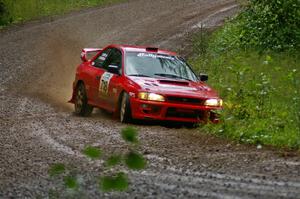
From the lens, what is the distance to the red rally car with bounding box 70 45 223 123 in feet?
47.2

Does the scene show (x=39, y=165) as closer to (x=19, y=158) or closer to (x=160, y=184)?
(x=19, y=158)

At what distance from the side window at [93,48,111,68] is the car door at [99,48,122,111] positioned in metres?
0.16

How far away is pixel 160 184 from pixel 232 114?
18.5ft

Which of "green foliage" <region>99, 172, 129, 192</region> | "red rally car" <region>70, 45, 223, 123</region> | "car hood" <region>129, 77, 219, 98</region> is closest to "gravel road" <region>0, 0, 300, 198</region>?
"red rally car" <region>70, 45, 223, 123</region>

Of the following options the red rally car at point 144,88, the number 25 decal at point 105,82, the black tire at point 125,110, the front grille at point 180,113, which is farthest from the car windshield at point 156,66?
the front grille at point 180,113

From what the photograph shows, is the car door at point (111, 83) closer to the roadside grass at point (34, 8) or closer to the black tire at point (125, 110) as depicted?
the black tire at point (125, 110)

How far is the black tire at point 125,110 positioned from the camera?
47.7 feet

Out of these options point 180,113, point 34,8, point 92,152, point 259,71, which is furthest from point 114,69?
point 34,8

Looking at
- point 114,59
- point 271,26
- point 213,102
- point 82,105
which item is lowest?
point 82,105

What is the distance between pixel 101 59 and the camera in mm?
16797

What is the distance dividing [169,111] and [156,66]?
1532mm

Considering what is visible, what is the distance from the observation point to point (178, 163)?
32.7 ft

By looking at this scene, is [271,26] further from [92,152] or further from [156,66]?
[92,152]

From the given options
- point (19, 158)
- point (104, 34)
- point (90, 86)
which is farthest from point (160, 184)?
point (104, 34)
